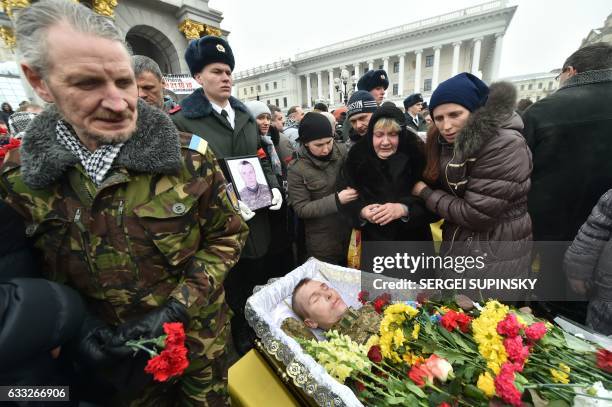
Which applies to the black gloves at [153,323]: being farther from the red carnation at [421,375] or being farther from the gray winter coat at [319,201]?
the gray winter coat at [319,201]

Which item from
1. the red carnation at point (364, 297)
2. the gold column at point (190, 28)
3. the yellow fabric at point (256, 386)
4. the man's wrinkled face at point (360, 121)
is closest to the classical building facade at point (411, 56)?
the gold column at point (190, 28)

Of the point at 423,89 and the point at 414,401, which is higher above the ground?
the point at 423,89

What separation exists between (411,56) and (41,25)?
52.5m

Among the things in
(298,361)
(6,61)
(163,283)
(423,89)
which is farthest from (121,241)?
(423,89)

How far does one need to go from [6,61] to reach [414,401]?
15384 millimetres

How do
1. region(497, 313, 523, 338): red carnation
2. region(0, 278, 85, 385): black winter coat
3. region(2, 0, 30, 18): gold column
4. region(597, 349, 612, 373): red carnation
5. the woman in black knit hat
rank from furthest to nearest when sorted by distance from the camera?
region(2, 0, 30, 18): gold column → the woman in black knit hat → region(497, 313, 523, 338): red carnation → region(597, 349, 612, 373): red carnation → region(0, 278, 85, 385): black winter coat

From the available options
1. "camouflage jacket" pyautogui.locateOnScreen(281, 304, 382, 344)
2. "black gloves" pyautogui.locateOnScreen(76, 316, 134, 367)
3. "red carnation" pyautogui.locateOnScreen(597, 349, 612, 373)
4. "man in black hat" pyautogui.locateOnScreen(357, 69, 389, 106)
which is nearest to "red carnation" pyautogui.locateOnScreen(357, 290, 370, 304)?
"camouflage jacket" pyautogui.locateOnScreen(281, 304, 382, 344)

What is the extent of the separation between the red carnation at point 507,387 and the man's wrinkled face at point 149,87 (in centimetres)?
281

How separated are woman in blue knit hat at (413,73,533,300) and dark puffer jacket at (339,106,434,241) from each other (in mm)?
173

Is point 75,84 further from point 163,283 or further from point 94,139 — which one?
point 163,283

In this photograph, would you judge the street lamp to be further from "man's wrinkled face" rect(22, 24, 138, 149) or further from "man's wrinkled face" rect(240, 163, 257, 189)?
"man's wrinkled face" rect(22, 24, 138, 149)

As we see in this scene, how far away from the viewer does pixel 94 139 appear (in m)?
1.11

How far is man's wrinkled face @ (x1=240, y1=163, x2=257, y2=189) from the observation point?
7.28 ft

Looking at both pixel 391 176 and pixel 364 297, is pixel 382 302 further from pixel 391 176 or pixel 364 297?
pixel 391 176
